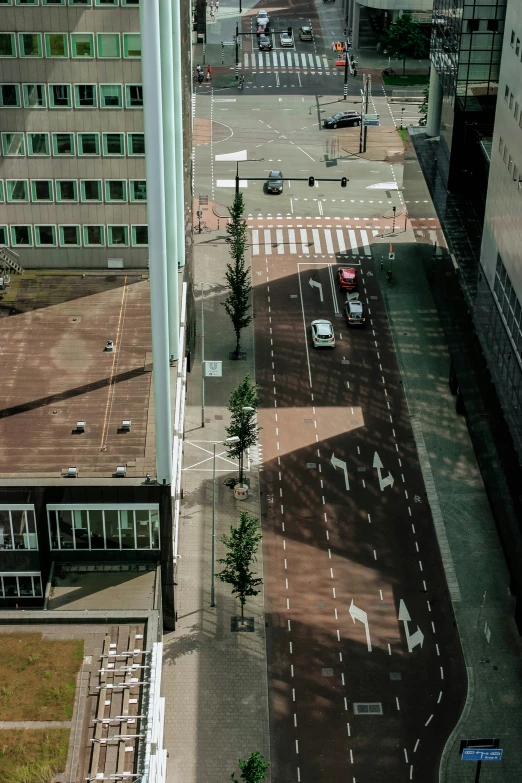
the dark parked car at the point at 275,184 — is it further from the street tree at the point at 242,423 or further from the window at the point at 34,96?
the window at the point at 34,96

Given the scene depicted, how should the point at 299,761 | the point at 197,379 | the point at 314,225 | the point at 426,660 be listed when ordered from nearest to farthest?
the point at 299,761
the point at 426,660
the point at 197,379
the point at 314,225

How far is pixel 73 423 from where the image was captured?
310 feet

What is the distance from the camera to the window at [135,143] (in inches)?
4085

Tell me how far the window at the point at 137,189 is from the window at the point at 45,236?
6960 mm

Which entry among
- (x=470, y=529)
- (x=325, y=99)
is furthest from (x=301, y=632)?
(x=325, y=99)

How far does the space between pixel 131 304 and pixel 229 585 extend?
23.7 m

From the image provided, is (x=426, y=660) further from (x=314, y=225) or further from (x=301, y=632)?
(x=314, y=225)

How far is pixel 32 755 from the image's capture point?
69.5m

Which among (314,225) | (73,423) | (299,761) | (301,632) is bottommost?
(299,761)

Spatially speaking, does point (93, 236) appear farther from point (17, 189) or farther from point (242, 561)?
point (242, 561)

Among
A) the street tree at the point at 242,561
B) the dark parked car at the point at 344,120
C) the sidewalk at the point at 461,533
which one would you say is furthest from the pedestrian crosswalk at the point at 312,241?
the street tree at the point at 242,561

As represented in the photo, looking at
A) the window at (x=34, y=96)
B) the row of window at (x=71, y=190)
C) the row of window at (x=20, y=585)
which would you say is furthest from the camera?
the row of window at (x=71, y=190)

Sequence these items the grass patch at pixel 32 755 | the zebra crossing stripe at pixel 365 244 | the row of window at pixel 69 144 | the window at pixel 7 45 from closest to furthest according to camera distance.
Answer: the grass patch at pixel 32 755
the window at pixel 7 45
the row of window at pixel 69 144
the zebra crossing stripe at pixel 365 244

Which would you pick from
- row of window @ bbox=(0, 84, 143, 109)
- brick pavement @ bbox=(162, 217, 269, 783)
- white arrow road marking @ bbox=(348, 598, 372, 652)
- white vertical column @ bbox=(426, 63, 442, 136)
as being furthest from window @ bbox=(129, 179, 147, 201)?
white vertical column @ bbox=(426, 63, 442, 136)
